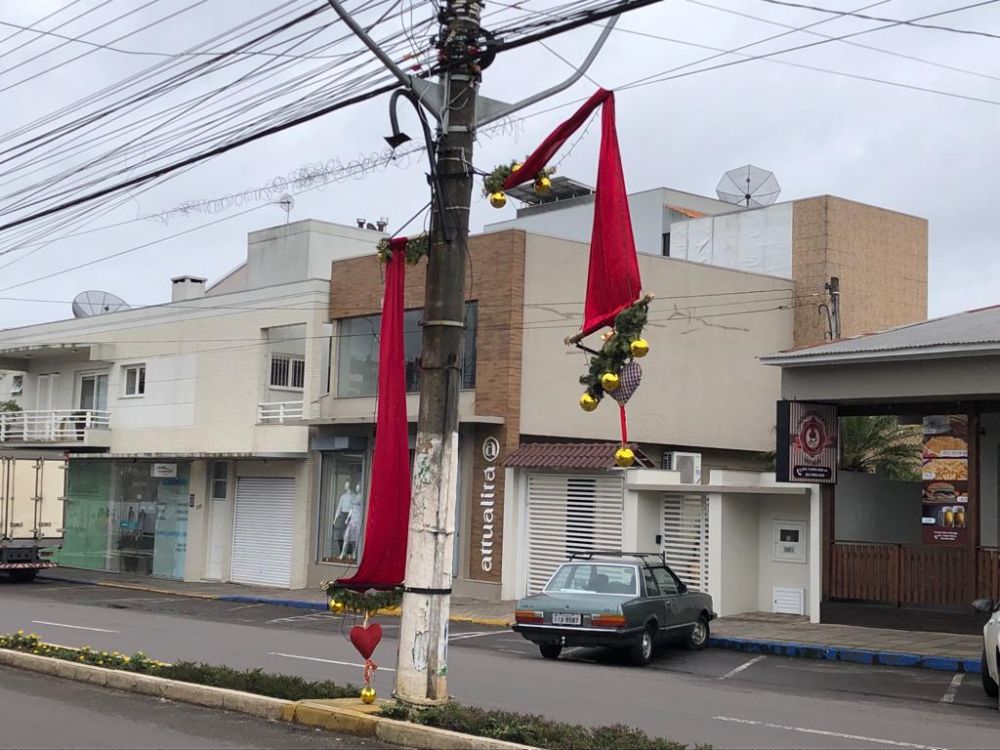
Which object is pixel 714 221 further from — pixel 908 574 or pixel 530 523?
pixel 908 574

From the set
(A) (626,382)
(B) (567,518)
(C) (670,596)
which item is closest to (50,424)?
(B) (567,518)

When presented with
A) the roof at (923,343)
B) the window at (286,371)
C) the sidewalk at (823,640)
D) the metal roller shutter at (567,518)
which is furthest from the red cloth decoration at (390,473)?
the window at (286,371)

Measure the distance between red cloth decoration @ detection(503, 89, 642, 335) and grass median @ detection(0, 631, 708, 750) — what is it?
123 inches

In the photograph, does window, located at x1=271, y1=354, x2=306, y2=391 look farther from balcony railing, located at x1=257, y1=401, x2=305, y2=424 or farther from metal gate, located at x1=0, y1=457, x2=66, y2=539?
metal gate, located at x1=0, y1=457, x2=66, y2=539

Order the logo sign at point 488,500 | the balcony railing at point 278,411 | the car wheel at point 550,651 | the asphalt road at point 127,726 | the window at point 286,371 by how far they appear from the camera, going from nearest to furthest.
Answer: the asphalt road at point 127,726, the car wheel at point 550,651, the logo sign at point 488,500, the balcony railing at point 278,411, the window at point 286,371

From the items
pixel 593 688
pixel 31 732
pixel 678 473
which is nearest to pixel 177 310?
pixel 678 473

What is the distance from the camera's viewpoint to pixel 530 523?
27406 mm

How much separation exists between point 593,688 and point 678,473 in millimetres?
11407

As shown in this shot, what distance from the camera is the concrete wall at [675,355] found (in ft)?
93.1

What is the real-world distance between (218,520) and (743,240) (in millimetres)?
17292

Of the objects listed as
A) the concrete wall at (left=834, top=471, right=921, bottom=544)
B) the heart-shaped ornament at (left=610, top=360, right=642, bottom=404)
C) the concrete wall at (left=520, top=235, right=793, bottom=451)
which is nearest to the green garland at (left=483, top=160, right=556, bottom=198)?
the heart-shaped ornament at (left=610, top=360, right=642, bottom=404)

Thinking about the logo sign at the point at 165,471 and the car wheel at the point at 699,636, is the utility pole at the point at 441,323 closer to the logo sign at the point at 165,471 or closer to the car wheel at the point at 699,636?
the car wheel at the point at 699,636

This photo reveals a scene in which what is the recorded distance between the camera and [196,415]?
1391 inches

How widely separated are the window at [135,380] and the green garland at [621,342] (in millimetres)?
29825
